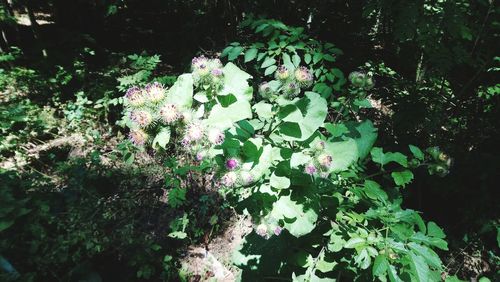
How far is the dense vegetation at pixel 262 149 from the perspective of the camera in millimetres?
1446

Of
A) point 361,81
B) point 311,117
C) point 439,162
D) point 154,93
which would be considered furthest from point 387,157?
point 154,93

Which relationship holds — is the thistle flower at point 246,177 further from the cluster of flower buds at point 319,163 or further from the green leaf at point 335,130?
the green leaf at point 335,130

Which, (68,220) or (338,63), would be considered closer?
(68,220)

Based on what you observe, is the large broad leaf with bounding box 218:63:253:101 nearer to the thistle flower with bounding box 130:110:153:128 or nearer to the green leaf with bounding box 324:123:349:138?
the thistle flower with bounding box 130:110:153:128

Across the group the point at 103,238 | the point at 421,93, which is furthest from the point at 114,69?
the point at 421,93

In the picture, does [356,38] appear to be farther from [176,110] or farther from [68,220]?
[68,220]

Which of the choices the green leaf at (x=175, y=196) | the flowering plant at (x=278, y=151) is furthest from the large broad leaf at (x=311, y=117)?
the green leaf at (x=175, y=196)

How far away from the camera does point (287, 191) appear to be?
59.6 inches

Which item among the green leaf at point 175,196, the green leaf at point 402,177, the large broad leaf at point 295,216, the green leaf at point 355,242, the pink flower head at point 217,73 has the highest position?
the pink flower head at point 217,73

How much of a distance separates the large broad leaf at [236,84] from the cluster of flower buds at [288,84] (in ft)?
0.57

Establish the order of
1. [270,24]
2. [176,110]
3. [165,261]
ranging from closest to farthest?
[176,110] → [270,24] → [165,261]

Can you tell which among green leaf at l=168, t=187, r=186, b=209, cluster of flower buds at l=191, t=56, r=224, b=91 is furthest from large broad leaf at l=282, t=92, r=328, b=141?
green leaf at l=168, t=187, r=186, b=209

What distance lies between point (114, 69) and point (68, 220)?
8.24 feet

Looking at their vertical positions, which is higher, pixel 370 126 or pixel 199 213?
pixel 370 126
